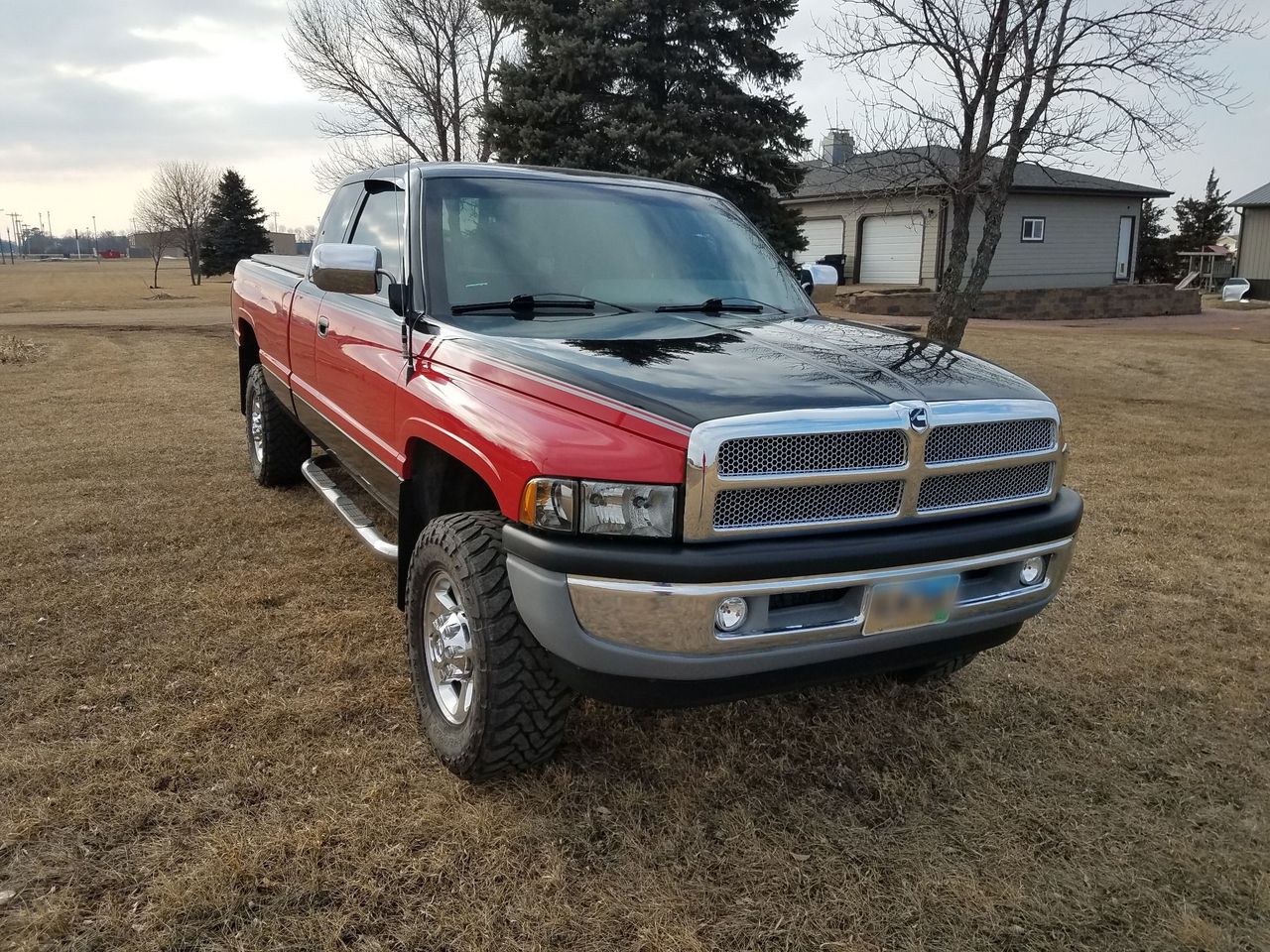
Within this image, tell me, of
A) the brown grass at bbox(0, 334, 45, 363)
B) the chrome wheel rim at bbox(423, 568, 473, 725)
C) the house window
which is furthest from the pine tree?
the house window

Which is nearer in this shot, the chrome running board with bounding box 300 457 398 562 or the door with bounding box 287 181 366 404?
the chrome running board with bounding box 300 457 398 562

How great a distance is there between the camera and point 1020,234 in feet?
93.7

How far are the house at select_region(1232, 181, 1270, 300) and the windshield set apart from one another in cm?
4040

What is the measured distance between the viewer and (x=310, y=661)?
3.81 meters

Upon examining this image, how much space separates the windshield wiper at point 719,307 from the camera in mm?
3654

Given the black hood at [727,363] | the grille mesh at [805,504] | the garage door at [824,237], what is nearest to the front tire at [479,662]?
the black hood at [727,363]

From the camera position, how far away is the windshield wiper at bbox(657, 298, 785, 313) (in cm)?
365

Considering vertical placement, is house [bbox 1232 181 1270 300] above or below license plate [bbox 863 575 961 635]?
above

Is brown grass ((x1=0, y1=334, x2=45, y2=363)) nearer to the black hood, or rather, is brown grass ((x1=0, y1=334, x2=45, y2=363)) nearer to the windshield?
the windshield

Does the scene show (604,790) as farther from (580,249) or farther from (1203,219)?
(1203,219)

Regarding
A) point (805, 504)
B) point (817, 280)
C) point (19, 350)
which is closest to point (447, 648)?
point (805, 504)

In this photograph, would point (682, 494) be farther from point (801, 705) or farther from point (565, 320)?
point (801, 705)

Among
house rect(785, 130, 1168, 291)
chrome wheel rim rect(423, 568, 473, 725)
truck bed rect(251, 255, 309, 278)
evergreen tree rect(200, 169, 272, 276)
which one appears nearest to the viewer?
chrome wheel rim rect(423, 568, 473, 725)

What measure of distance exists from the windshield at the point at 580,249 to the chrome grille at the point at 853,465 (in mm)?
1323
